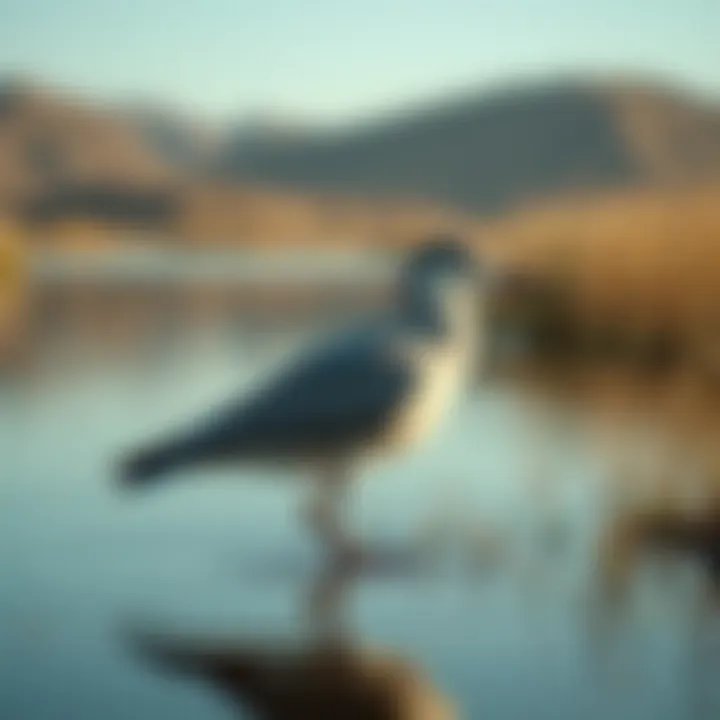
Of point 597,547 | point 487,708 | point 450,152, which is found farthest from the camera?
point 450,152

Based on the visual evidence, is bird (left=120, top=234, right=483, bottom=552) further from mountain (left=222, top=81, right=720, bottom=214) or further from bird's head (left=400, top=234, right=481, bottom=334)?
mountain (left=222, top=81, right=720, bottom=214)

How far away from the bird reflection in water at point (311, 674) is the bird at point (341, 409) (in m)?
0.13

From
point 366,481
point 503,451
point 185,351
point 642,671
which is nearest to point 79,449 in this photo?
point 185,351

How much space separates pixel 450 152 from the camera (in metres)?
1.28

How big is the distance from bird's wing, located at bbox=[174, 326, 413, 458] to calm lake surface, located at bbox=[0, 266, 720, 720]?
39 mm

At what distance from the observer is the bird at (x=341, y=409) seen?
1.09 meters

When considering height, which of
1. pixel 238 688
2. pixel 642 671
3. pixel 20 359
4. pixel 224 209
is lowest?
pixel 238 688

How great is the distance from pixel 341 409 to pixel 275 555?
0.15 metres

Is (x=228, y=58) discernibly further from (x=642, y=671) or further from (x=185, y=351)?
(x=642, y=671)

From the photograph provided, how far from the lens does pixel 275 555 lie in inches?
45.1

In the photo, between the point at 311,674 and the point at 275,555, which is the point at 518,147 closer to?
the point at 275,555

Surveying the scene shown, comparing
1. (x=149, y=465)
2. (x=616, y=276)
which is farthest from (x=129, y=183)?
(x=616, y=276)

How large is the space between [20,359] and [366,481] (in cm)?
37

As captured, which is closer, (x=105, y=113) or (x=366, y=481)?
(x=366, y=481)
